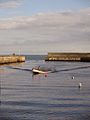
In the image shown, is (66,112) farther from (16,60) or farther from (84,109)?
(16,60)

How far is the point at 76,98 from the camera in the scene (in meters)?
44.9

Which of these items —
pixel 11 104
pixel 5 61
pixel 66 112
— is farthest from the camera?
pixel 5 61

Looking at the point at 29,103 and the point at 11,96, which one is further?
the point at 11,96

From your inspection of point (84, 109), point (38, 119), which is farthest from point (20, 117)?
point (84, 109)

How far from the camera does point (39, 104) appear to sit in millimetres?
40250

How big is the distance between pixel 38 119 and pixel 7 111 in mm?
4574

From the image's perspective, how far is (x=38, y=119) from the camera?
32.4m

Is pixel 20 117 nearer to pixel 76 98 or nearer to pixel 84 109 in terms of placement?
pixel 84 109

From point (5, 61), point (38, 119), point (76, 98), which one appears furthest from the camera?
point (5, 61)

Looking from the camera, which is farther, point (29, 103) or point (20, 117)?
point (29, 103)

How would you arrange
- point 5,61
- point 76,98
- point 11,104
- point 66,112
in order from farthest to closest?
point 5,61
point 76,98
point 11,104
point 66,112

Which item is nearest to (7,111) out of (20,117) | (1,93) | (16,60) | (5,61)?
(20,117)

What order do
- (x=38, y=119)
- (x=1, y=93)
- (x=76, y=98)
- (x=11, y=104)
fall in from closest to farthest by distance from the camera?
1. (x=38, y=119)
2. (x=11, y=104)
3. (x=76, y=98)
4. (x=1, y=93)

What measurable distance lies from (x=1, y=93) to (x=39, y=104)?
10.8 metres
